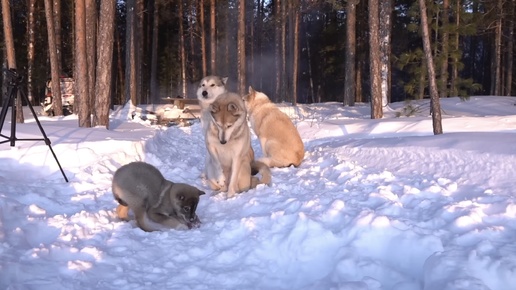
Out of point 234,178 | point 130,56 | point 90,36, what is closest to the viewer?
point 234,178

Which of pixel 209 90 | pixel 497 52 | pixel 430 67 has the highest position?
pixel 497 52

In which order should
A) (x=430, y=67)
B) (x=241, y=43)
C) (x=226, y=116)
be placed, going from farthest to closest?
(x=241, y=43) < (x=430, y=67) < (x=226, y=116)

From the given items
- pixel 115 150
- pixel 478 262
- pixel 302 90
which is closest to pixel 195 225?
pixel 478 262

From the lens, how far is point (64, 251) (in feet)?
11.9

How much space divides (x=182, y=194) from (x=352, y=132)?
28.1 ft

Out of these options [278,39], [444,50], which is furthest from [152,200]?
[278,39]

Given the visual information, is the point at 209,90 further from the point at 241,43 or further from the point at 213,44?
the point at 213,44

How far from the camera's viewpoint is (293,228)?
413 centimetres

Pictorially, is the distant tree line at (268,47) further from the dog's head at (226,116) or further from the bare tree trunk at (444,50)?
the dog's head at (226,116)

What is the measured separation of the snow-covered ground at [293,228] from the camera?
3182 mm

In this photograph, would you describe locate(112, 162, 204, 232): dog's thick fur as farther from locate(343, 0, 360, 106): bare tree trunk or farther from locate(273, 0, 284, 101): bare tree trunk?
locate(273, 0, 284, 101): bare tree trunk

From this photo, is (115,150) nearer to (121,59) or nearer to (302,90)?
(121,59)

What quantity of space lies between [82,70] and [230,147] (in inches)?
338

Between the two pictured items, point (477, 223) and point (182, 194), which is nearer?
point (477, 223)
